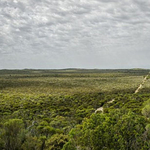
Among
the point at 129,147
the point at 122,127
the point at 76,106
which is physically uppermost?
the point at 122,127

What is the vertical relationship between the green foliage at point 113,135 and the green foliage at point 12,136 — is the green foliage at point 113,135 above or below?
above

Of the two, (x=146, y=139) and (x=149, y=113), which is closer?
(x=146, y=139)

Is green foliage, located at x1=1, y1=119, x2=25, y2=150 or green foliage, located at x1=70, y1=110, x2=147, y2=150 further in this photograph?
green foliage, located at x1=1, y1=119, x2=25, y2=150

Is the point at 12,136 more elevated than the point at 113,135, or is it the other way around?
the point at 113,135

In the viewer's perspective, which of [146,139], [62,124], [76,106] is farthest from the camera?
[76,106]

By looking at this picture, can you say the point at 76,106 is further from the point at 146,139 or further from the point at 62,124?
the point at 146,139

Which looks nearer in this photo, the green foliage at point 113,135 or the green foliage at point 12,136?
the green foliage at point 113,135

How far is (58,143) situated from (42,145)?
1.30 meters

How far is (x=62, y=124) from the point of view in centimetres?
2470

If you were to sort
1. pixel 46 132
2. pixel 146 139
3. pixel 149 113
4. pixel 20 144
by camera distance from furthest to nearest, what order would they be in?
pixel 149 113 < pixel 46 132 < pixel 20 144 < pixel 146 139

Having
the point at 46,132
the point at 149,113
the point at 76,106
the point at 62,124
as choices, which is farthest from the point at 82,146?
the point at 76,106

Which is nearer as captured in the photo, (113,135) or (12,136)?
(113,135)

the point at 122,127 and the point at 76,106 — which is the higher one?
the point at 122,127

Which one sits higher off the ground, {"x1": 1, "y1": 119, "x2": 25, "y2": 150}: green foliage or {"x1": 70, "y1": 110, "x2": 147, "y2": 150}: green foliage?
{"x1": 70, "y1": 110, "x2": 147, "y2": 150}: green foliage
